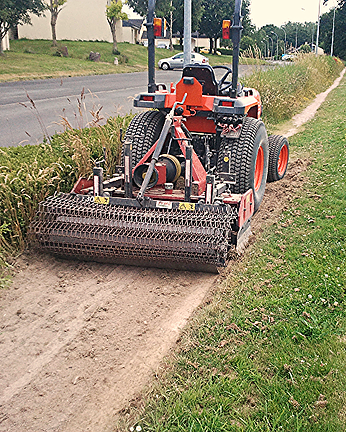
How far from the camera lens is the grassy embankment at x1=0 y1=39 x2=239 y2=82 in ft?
77.6

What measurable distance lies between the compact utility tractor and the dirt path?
0.25 metres

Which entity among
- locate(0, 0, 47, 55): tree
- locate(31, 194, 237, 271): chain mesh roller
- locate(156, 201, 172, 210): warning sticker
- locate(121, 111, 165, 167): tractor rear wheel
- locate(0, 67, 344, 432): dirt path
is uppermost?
locate(0, 0, 47, 55): tree

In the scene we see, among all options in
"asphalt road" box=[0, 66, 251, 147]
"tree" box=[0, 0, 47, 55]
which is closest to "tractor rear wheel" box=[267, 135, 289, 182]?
"asphalt road" box=[0, 66, 251, 147]

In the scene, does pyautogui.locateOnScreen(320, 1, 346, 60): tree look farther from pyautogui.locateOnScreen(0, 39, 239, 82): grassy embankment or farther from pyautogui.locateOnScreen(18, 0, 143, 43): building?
A: pyautogui.locateOnScreen(18, 0, 143, 43): building

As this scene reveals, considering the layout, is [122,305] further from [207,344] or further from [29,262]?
[29,262]

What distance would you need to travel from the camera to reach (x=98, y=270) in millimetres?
4691

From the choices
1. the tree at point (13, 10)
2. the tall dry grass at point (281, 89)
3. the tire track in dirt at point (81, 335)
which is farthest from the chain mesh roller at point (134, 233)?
the tree at point (13, 10)

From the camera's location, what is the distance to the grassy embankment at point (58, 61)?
23656mm

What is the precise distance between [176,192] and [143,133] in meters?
0.97

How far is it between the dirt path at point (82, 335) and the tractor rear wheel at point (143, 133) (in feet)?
5.15

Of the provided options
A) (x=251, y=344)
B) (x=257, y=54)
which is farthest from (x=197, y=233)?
(x=257, y=54)

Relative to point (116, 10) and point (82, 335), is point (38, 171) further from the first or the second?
point (116, 10)

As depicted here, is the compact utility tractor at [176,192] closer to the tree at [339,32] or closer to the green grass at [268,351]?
the green grass at [268,351]

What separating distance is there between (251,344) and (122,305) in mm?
1176
